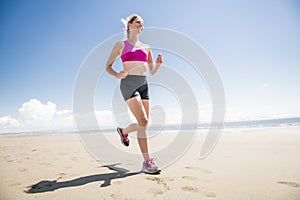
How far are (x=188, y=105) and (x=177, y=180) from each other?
3.76m

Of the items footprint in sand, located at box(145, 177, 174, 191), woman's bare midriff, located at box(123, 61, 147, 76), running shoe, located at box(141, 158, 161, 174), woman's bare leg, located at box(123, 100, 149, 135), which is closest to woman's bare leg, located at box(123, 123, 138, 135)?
woman's bare leg, located at box(123, 100, 149, 135)

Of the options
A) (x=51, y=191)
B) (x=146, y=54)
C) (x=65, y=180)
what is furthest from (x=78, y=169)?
(x=146, y=54)

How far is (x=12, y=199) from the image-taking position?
6.41 ft

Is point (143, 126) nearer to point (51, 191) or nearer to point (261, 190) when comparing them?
point (51, 191)

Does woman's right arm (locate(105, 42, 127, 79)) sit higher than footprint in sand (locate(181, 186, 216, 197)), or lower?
higher

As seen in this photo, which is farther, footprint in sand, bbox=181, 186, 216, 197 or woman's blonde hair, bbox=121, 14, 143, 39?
woman's blonde hair, bbox=121, 14, 143, 39

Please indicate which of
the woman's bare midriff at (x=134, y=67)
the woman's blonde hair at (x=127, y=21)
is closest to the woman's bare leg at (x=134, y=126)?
the woman's bare midriff at (x=134, y=67)

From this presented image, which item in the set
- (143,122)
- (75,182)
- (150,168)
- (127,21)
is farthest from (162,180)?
(127,21)

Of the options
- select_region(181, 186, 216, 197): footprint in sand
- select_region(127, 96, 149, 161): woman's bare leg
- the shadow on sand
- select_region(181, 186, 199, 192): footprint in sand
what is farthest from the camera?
select_region(127, 96, 149, 161): woman's bare leg

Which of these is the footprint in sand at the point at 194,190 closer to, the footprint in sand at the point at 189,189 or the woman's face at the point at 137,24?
the footprint in sand at the point at 189,189

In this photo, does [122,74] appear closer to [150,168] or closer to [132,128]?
[132,128]

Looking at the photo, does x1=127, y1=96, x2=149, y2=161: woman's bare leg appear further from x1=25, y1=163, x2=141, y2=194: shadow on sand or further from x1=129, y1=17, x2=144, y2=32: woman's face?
x1=129, y1=17, x2=144, y2=32: woman's face

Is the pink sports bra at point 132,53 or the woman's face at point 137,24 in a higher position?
the woman's face at point 137,24

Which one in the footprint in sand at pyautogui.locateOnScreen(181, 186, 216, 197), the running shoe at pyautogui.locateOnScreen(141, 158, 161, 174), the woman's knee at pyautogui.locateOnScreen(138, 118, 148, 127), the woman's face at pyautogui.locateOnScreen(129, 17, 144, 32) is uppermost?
the woman's face at pyautogui.locateOnScreen(129, 17, 144, 32)
